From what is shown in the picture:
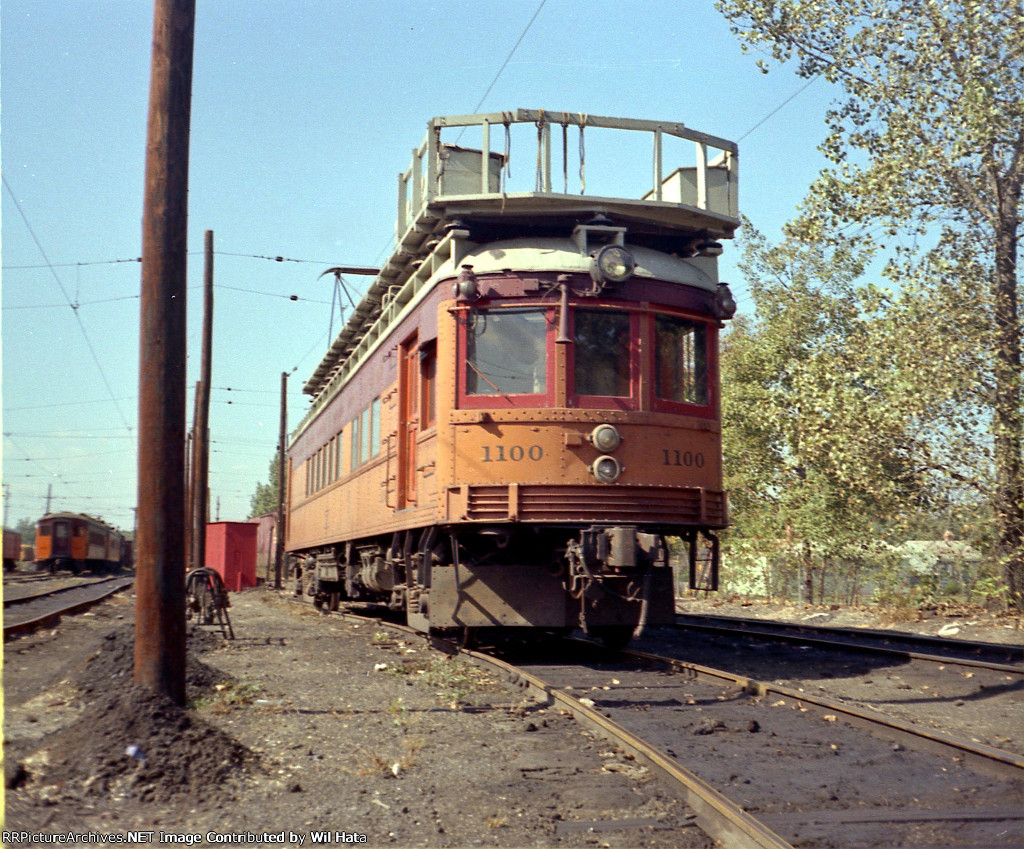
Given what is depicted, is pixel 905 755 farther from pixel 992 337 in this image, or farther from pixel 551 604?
pixel 992 337

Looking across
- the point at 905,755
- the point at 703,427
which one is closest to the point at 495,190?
the point at 703,427

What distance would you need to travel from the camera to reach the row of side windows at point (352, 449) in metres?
12.9

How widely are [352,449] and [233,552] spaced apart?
65.8 ft

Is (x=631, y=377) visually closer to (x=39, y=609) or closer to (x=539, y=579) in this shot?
(x=539, y=579)

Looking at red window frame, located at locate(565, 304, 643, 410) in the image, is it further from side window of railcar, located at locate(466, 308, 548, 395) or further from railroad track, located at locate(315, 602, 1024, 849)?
railroad track, located at locate(315, 602, 1024, 849)

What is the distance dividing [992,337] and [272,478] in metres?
113

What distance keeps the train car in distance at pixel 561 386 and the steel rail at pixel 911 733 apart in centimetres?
154

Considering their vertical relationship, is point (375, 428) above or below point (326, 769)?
above

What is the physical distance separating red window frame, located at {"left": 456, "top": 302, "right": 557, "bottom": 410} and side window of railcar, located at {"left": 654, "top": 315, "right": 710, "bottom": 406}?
1.03 m

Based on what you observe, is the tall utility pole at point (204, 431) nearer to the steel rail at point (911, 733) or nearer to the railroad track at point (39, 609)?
the railroad track at point (39, 609)

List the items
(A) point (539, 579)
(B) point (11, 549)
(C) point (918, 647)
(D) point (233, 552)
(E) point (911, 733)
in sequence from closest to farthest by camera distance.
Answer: (E) point (911, 733) → (A) point (539, 579) → (C) point (918, 647) → (D) point (233, 552) → (B) point (11, 549)

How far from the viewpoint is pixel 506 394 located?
9320mm

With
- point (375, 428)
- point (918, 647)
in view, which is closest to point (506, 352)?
point (375, 428)

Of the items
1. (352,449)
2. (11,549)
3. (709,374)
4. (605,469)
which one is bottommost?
(11,549)
